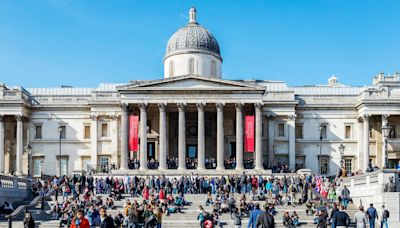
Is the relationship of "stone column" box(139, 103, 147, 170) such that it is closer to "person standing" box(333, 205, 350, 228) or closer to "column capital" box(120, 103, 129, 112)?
"column capital" box(120, 103, 129, 112)

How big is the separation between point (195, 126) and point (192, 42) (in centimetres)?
913

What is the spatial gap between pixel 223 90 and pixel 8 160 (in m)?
23.5

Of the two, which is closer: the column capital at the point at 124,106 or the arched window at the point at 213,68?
the column capital at the point at 124,106

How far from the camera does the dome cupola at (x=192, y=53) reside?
68.8 meters

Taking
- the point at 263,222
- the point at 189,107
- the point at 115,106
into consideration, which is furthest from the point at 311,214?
the point at 115,106

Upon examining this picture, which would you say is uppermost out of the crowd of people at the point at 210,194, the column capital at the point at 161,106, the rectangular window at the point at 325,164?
the column capital at the point at 161,106

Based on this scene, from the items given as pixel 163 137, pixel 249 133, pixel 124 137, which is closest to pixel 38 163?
pixel 124 137

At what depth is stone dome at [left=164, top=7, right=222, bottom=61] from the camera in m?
69.2

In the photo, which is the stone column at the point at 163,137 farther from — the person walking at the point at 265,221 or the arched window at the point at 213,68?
the person walking at the point at 265,221

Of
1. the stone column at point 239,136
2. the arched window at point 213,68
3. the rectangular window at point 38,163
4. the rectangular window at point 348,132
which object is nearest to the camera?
the stone column at point 239,136

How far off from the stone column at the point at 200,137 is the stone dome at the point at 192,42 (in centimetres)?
957

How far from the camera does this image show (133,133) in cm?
6044

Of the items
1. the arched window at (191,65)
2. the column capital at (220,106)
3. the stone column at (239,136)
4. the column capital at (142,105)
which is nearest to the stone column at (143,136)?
the column capital at (142,105)

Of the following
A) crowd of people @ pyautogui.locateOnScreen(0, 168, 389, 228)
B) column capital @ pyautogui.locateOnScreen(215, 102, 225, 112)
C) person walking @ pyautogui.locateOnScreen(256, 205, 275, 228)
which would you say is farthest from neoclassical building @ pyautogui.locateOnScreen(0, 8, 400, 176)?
person walking @ pyautogui.locateOnScreen(256, 205, 275, 228)
